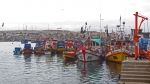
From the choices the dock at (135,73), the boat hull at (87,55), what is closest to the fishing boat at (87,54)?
the boat hull at (87,55)

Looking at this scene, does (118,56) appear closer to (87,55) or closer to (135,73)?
(87,55)

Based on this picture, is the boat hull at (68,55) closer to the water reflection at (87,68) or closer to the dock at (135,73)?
the water reflection at (87,68)

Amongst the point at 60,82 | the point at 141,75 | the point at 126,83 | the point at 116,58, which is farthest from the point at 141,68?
the point at 116,58

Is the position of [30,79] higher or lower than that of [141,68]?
lower

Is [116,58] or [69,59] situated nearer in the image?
[116,58]

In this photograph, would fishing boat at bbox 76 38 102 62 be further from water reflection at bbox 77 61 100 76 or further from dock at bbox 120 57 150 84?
dock at bbox 120 57 150 84

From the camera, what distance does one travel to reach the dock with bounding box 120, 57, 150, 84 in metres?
14.9

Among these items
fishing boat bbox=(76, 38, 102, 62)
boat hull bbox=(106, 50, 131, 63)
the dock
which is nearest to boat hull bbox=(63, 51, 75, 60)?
fishing boat bbox=(76, 38, 102, 62)

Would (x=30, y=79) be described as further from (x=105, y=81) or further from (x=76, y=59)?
(x=76, y=59)

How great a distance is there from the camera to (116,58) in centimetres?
3734

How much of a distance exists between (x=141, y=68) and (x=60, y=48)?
5205 centimetres

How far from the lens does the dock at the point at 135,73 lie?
1489 centimetres

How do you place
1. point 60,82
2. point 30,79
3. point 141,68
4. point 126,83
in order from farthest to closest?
point 30,79, point 60,82, point 141,68, point 126,83

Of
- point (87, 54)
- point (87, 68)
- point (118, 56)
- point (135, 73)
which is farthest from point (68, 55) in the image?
point (135, 73)
